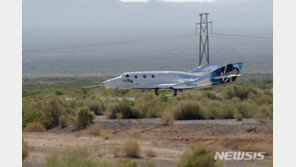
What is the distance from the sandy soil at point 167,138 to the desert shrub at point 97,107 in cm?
315

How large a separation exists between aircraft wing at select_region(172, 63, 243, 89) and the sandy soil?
12.6 meters

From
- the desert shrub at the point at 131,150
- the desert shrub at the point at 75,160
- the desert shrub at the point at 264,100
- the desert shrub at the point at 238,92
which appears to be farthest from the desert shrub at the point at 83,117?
the desert shrub at the point at 238,92

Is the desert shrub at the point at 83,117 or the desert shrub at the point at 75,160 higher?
the desert shrub at the point at 75,160

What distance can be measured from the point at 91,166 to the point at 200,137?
892 cm

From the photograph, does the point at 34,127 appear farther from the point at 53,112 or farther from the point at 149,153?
the point at 149,153

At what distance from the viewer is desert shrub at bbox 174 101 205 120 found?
82.4 feet

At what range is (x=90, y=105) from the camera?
94.9 feet

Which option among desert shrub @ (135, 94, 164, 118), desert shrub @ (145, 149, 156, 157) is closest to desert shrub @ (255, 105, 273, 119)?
desert shrub @ (135, 94, 164, 118)

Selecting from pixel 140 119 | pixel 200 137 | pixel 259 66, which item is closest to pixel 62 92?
pixel 140 119

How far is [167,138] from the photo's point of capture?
19.4 metres

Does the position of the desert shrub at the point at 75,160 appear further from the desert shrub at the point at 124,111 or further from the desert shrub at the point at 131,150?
the desert shrub at the point at 124,111

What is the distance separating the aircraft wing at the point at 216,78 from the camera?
36.4 metres
